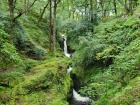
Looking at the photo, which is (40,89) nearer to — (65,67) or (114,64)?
(65,67)

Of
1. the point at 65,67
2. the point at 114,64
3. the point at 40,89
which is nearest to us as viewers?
the point at 114,64

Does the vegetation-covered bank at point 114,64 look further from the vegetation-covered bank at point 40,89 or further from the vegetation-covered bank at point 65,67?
the vegetation-covered bank at point 40,89

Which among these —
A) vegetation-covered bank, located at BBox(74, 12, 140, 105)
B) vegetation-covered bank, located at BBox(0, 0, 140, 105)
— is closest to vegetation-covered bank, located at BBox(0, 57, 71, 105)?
vegetation-covered bank, located at BBox(0, 0, 140, 105)

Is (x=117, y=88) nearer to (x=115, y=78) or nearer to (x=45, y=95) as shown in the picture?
(x=115, y=78)

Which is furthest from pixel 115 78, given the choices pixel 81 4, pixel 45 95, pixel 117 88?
pixel 81 4

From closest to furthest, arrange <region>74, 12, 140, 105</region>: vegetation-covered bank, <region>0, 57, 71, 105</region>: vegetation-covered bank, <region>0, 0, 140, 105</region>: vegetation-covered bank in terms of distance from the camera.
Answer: <region>74, 12, 140, 105</region>: vegetation-covered bank → <region>0, 0, 140, 105</region>: vegetation-covered bank → <region>0, 57, 71, 105</region>: vegetation-covered bank

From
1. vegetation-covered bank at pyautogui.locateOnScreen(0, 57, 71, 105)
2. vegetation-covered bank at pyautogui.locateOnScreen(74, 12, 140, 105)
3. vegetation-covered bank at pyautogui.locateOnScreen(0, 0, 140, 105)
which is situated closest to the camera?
vegetation-covered bank at pyautogui.locateOnScreen(74, 12, 140, 105)

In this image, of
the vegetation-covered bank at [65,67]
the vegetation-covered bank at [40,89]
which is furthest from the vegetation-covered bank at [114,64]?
the vegetation-covered bank at [40,89]

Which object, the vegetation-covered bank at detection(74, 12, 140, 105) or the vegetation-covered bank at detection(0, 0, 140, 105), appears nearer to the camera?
the vegetation-covered bank at detection(74, 12, 140, 105)

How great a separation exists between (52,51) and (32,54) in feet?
7.24

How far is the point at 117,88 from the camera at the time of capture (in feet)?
49.9

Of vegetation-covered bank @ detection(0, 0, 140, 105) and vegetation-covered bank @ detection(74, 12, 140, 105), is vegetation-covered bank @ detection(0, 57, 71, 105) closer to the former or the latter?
vegetation-covered bank @ detection(0, 0, 140, 105)

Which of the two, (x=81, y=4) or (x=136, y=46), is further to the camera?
(x=81, y=4)

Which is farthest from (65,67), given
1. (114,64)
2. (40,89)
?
(114,64)
